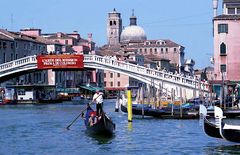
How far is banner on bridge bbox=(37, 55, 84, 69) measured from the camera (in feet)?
78.5

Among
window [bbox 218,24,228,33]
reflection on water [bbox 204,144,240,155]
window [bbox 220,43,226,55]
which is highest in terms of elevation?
window [bbox 218,24,228,33]

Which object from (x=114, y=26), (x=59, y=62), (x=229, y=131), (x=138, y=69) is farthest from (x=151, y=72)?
(x=114, y=26)

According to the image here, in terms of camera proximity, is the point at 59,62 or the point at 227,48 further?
the point at 59,62

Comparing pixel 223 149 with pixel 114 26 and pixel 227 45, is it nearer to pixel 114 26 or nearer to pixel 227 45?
pixel 227 45

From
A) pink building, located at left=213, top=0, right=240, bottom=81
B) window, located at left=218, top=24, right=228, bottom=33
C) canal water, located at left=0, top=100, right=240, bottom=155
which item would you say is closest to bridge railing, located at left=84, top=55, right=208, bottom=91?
pink building, located at left=213, top=0, right=240, bottom=81

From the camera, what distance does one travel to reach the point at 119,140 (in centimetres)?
1174

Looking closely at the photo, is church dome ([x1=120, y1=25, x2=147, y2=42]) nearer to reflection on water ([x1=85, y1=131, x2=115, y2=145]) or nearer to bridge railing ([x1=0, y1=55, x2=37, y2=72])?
bridge railing ([x1=0, y1=55, x2=37, y2=72])

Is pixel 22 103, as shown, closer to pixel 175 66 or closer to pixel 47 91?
pixel 47 91

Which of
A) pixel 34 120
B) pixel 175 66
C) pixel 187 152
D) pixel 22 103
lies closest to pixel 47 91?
pixel 22 103

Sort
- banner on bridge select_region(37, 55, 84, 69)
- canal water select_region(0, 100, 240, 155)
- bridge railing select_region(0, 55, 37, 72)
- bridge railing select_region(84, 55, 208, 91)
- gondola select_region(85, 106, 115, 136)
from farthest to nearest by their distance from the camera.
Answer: bridge railing select_region(0, 55, 37, 72) → banner on bridge select_region(37, 55, 84, 69) → bridge railing select_region(84, 55, 208, 91) → gondola select_region(85, 106, 115, 136) → canal water select_region(0, 100, 240, 155)

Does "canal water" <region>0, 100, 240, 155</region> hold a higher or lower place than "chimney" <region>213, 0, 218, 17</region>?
lower

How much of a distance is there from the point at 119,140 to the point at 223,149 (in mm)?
2095

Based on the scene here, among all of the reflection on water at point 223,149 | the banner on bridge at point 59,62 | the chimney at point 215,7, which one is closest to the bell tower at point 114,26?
the banner on bridge at point 59,62

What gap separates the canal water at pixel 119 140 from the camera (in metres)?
10.3
